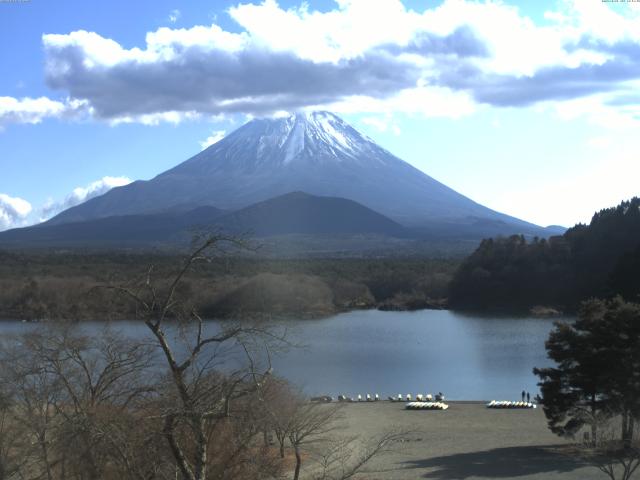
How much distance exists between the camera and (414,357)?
2658cm

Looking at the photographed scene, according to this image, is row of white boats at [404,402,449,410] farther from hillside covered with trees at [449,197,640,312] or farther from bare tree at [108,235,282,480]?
hillside covered with trees at [449,197,640,312]

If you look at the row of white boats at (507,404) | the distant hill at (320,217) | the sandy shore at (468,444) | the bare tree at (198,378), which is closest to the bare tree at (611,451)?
the sandy shore at (468,444)

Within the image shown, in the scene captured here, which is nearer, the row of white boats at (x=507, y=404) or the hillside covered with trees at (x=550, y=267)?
the row of white boats at (x=507, y=404)

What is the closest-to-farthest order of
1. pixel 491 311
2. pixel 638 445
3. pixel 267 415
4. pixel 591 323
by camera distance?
pixel 267 415, pixel 638 445, pixel 591 323, pixel 491 311

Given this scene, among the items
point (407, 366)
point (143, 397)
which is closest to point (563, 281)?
point (407, 366)

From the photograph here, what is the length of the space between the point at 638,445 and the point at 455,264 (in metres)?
49.5

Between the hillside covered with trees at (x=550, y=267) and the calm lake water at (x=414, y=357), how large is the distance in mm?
7419

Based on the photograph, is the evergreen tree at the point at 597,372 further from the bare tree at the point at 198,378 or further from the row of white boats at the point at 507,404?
the bare tree at the point at 198,378

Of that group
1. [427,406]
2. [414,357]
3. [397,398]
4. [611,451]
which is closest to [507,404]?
[427,406]

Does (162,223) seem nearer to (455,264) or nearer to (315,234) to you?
(315,234)

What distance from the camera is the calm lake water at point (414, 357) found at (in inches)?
834

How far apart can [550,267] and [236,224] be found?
44.2 m

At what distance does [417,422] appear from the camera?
15.8 meters

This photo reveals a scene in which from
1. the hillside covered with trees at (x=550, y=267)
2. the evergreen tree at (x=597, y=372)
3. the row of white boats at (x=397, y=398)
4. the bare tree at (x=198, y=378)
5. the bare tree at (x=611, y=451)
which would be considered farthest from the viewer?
the hillside covered with trees at (x=550, y=267)
